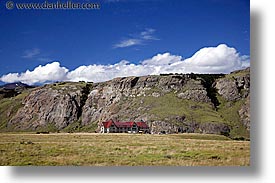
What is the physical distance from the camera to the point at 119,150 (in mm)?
8414

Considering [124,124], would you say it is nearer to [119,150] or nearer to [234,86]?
[119,150]

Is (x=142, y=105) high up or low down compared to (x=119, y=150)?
up

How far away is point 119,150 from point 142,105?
189 cm

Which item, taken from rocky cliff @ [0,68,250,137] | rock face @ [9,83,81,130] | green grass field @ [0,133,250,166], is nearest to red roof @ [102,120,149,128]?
rocky cliff @ [0,68,250,137]

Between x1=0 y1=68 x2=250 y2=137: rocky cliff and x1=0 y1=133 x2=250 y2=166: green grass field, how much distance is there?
0.99 ft

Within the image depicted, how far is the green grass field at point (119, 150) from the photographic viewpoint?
323 inches

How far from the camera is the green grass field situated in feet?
26.9

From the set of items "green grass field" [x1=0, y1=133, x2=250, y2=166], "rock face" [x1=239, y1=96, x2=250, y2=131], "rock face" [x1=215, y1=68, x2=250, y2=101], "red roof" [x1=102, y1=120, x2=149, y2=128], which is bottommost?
"green grass field" [x1=0, y1=133, x2=250, y2=166]

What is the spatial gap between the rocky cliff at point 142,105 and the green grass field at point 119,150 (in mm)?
301

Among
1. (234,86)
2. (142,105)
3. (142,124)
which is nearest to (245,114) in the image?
(234,86)

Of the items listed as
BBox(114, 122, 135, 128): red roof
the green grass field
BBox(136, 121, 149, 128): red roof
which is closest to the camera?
the green grass field

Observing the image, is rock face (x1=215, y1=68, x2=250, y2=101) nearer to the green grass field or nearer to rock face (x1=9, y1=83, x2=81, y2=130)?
the green grass field
